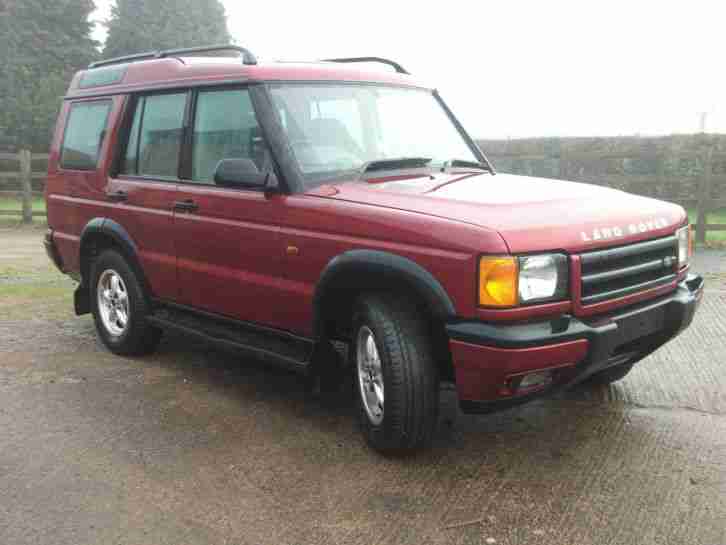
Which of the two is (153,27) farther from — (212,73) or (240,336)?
(240,336)

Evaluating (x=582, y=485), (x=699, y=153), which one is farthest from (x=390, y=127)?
(x=699, y=153)

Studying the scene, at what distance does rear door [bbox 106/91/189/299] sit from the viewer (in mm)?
5219

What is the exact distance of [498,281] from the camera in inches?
135

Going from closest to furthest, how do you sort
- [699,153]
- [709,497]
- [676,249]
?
[709,497], [676,249], [699,153]

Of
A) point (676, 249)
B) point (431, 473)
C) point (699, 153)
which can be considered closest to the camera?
point (431, 473)

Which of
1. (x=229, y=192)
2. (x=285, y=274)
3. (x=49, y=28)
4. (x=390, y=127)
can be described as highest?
(x=49, y=28)

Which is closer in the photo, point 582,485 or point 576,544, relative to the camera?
point 576,544

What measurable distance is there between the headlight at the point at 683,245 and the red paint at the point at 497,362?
117cm

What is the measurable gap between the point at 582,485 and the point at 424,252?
128 centimetres

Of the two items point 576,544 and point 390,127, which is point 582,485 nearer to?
point 576,544

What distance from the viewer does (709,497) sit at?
3553mm

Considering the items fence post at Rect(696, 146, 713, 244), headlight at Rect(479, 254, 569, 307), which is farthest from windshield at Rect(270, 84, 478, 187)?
fence post at Rect(696, 146, 713, 244)

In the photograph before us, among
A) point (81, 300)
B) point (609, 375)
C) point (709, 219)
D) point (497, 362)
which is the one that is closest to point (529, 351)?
point (497, 362)

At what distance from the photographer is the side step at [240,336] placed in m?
4.40
